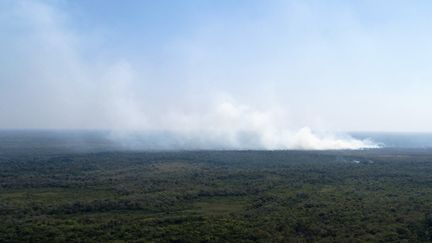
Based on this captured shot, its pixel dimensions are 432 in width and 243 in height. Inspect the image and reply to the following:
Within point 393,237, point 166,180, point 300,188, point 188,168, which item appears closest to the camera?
point 393,237

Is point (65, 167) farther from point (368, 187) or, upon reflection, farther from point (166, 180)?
point (368, 187)

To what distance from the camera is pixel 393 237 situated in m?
48.4

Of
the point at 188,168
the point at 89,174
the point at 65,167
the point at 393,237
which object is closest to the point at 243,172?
the point at 188,168

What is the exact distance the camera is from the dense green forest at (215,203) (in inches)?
1981

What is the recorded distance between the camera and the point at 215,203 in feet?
A: 226

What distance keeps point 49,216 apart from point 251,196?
30789mm

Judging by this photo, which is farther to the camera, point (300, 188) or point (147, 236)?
point (300, 188)

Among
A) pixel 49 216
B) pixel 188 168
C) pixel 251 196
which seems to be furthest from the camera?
pixel 188 168

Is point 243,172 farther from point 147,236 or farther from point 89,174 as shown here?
point 147,236

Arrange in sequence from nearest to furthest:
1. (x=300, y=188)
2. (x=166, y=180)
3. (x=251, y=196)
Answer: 1. (x=251, y=196)
2. (x=300, y=188)
3. (x=166, y=180)

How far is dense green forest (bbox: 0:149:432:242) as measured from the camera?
165ft

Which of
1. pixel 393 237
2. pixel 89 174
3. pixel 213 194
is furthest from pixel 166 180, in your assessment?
pixel 393 237

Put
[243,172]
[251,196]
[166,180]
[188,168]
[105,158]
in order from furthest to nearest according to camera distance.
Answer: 1. [105,158]
2. [188,168]
3. [243,172]
4. [166,180]
5. [251,196]

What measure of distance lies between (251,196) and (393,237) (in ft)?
93.2
